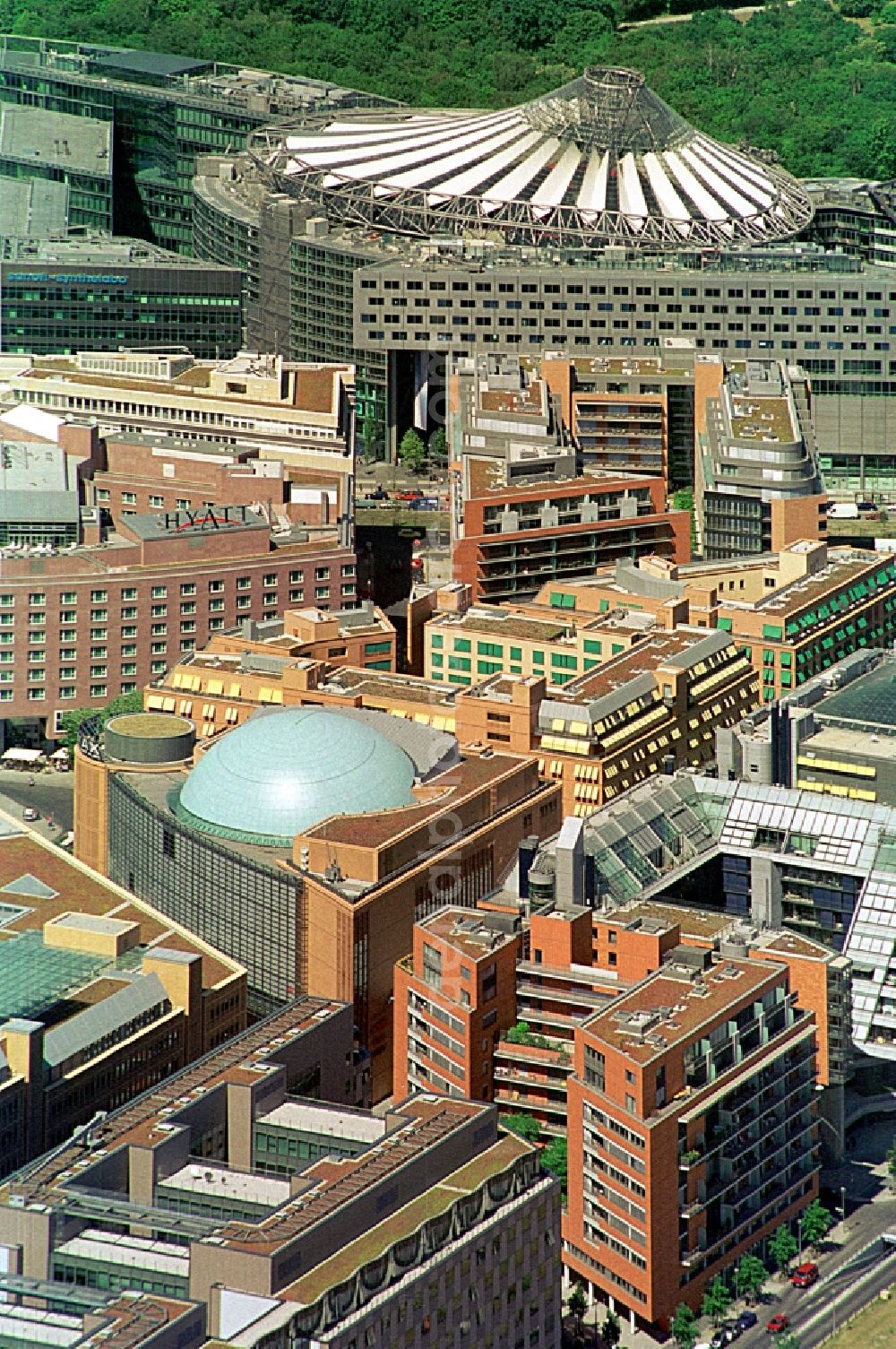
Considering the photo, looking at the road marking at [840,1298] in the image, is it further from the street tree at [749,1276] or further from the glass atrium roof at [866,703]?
the glass atrium roof at [866,703]

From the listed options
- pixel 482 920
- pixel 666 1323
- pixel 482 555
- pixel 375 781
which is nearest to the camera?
pixel 666 1323

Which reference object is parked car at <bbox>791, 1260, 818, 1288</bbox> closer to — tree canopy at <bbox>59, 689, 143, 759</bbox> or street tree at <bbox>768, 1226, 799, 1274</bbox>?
street tree at <bbox>768, 1226, 799, 1274</bbox>

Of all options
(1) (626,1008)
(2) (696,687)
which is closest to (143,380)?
(2) (696,687)

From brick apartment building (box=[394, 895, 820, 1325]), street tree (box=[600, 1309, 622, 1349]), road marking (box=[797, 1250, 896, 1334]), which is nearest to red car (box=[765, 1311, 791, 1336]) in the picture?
road marking (box=[797, 1250, 896, 1334])

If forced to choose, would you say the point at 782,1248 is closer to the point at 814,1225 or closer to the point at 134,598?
the point at 814,1225

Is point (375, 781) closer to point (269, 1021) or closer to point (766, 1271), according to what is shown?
point (269, 1021)

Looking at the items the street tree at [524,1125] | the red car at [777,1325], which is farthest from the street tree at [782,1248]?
the street tree at [524,1125]
